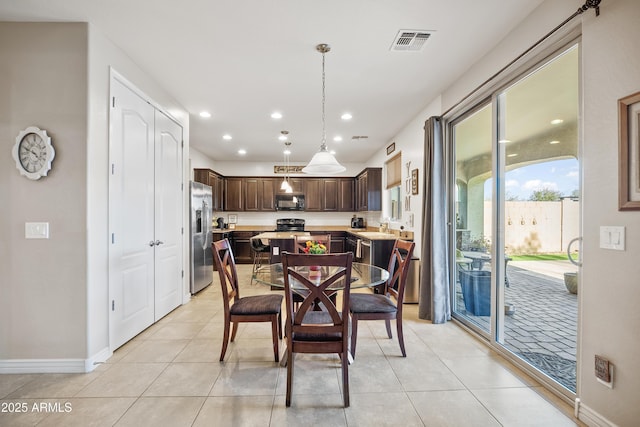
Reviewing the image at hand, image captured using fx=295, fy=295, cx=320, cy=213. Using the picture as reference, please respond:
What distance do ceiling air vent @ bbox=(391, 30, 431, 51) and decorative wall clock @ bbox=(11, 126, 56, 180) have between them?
9.49 feet

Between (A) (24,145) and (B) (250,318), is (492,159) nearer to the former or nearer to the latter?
(B) (250,318)

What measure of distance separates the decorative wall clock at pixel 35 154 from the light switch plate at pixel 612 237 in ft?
12.3

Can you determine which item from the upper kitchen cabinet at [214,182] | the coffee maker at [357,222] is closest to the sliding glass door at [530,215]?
the coffee maker at [357,222]

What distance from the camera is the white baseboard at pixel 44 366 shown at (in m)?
2.27

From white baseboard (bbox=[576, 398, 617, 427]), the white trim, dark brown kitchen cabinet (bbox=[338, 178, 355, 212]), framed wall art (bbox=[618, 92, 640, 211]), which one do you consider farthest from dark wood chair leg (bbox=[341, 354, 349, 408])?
dark brown kitchen cabinet (bbox=[338, 178, 355, 212])

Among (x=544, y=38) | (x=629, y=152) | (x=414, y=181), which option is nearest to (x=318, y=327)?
(x=629, y=152)

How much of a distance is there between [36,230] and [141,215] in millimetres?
813

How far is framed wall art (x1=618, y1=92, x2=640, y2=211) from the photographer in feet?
4.81

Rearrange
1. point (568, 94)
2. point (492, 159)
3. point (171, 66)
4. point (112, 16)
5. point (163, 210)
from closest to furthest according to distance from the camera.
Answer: point (568, 94) → point (112, 16) → point (492, 159) → point (171, 66) → point (163, 210)

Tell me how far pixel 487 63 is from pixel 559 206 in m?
1.45

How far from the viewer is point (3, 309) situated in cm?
227

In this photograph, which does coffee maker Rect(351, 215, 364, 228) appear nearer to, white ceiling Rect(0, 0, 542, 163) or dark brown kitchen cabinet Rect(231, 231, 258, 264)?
dark brown kitchen cabinet Rect(231, 231, 258, 264)

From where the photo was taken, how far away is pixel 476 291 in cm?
315

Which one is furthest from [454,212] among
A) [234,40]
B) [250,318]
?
[234,40]
